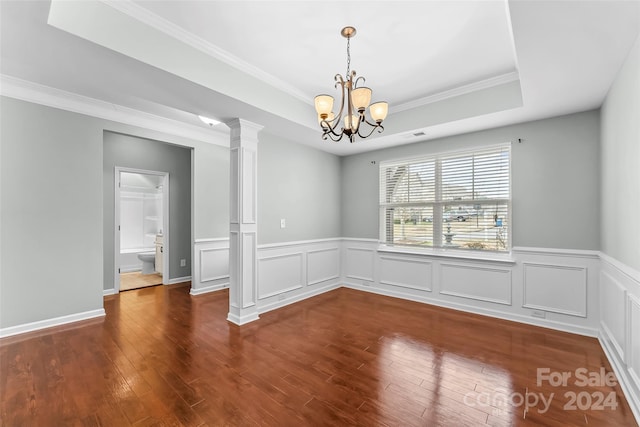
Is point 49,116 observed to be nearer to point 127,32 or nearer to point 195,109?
point 195,109

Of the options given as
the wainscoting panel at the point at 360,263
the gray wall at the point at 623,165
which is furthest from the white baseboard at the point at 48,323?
the gray wall at the point at 623,165

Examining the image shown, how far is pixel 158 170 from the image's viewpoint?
17.5 ft

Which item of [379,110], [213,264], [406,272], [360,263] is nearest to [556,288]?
[406,272]

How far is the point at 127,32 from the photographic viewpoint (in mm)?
2105

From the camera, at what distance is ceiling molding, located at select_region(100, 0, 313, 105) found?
A: 82.0 inches

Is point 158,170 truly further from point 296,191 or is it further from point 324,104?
point 324,104

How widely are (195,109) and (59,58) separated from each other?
3.79ft

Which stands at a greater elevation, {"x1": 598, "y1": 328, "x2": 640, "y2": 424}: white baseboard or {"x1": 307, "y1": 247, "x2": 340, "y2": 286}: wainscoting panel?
{"x1": 307, "y1": 247, "x2": 340, "y2": 286}: wainscoting panel

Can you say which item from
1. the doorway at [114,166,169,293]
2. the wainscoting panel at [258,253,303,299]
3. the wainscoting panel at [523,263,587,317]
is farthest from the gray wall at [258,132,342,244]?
the wainscoting panel at [523,263,587,317]

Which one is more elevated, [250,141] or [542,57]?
[542,57]

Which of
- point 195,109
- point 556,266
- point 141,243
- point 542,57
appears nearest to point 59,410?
point 195,109

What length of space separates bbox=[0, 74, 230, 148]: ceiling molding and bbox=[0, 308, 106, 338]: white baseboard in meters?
2.55

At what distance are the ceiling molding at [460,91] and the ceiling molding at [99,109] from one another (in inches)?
129

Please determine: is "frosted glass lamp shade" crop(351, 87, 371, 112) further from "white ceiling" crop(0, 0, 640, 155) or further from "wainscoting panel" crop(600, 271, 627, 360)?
"wainscoting panel" crop(600, 271, 627, 360)
